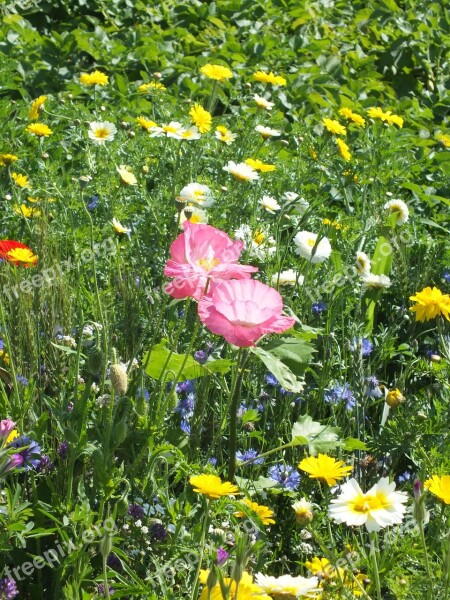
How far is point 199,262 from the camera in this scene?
1.76 m

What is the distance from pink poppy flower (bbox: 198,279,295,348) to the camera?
1627 millimetres

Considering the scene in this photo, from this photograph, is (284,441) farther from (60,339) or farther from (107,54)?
(107,54)

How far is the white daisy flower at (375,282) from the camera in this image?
2.66 meters

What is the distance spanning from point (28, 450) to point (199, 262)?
53 cm

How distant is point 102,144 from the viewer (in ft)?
10.5

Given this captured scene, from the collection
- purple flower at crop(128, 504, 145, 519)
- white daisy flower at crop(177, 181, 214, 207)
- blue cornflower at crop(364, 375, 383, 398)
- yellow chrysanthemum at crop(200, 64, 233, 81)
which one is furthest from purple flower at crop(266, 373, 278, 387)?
yellow chrysanthemum at crop(200, 64, 233, 81)

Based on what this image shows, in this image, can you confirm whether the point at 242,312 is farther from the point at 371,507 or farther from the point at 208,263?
the point at 371,507

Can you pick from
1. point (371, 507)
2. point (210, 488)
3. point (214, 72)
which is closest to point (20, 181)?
point (214, 72)

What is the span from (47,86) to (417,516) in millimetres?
3908

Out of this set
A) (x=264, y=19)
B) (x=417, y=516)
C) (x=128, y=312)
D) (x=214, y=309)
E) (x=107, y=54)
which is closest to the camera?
(x=417, y=516)

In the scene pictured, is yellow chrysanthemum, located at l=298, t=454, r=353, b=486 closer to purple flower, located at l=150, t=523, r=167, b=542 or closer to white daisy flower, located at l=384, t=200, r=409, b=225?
purple flower, located at l=150, t=523, r=167, b=542

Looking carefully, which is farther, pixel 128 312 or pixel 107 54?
pixel 107 54

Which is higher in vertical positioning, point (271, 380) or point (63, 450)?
point (63, 450)

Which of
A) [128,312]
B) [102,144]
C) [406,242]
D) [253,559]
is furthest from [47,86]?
[253,559]
